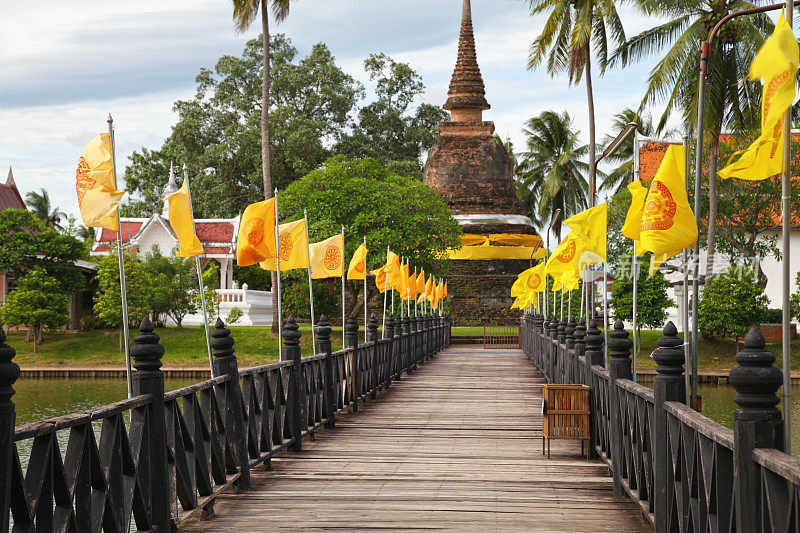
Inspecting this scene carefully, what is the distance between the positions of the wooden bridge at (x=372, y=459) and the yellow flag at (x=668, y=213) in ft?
3.64

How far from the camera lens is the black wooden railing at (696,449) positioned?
364 cm

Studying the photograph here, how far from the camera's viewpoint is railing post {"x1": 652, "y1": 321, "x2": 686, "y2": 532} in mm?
5238

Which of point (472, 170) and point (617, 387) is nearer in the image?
point (617, 387)

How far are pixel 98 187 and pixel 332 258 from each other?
8677 mm

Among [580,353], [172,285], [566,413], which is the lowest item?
Result: [566,413]

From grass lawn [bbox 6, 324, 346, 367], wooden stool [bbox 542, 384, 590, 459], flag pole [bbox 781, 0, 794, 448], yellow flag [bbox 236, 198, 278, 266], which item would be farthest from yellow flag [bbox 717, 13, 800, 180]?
grass lawn [bbox 6, 324, 346, 367]

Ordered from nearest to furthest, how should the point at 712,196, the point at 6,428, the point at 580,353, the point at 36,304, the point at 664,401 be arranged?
the point at 6,428 → the point at 664,401 → the point at 580,353 → the point at 712,196 → the point at 36,304

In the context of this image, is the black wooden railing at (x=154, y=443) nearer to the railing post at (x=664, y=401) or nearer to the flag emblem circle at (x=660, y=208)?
the railing post at (x=664, y=401)

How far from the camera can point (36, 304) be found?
31.6m

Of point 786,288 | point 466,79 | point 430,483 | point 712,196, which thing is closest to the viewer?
point 786,288

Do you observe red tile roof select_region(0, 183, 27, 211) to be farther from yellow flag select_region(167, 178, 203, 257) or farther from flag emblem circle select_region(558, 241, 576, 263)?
yellow flag select_region(167, 178, 203, 257)

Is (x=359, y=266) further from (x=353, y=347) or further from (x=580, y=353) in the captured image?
(x=580, y=353)

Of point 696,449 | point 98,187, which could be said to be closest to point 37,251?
point 98,187

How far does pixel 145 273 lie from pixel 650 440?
2902cm
